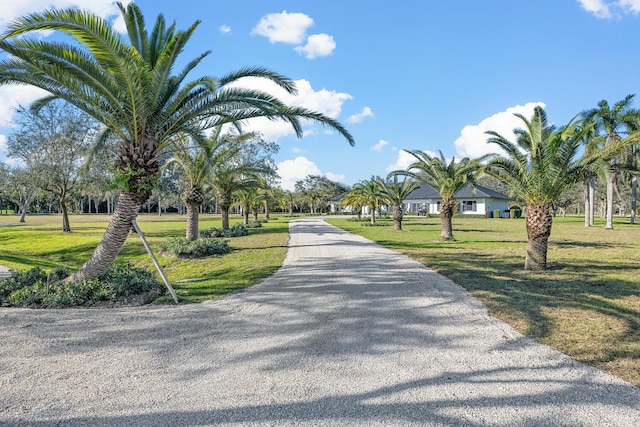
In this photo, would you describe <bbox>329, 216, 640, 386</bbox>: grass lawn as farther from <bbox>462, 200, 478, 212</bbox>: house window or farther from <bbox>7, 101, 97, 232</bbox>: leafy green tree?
<bbox>462, 200, 478, 212</bbox>: house window

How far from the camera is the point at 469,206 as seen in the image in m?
54.3

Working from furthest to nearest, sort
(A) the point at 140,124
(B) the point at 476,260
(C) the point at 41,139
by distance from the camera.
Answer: (C) the point at 41,139
(B) the point at 476,260
(A) the point at 140,124

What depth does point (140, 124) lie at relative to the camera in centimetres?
740

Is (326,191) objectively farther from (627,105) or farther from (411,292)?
(411,292)

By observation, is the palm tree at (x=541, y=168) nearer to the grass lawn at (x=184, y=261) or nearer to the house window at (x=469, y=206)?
the grass lawn at (x=184, y=261)

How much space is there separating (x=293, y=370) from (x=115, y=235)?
17.9 feet

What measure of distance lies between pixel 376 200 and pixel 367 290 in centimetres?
2496

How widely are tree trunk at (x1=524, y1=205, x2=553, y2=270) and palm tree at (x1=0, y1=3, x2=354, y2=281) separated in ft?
18.1

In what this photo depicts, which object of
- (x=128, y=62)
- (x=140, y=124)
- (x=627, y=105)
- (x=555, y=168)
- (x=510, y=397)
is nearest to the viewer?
(x=510, y=397)

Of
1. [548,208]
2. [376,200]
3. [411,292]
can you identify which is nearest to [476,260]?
[548,208]

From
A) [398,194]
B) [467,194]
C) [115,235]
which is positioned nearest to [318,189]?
[467,194]

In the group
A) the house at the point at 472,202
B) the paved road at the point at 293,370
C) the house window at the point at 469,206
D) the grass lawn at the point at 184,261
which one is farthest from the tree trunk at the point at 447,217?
the house window at the point at 469,206

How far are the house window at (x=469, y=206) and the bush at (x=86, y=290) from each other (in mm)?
52559

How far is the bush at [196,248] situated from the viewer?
13531mm
